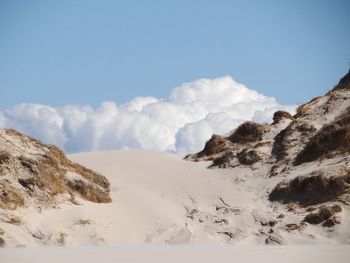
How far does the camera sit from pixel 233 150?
2633 cm

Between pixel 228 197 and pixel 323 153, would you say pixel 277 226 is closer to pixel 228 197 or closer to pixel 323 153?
pixel 228 197

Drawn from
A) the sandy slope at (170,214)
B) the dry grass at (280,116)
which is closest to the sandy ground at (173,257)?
the sandy slope at (170,214)

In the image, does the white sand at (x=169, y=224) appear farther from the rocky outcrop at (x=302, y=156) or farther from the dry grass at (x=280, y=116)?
the dry grass at (x=280, y=116)

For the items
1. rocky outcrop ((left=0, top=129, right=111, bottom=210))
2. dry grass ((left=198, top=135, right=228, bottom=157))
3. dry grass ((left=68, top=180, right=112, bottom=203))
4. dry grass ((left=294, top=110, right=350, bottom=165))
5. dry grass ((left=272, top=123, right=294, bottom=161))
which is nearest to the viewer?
rocky outcrop ((left=0, top=129, right=111, bottom=210))

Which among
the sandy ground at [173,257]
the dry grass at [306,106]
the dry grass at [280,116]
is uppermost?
the dry grass at [306,106]

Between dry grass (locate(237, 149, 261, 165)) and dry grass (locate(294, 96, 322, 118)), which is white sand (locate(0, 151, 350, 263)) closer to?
dry grass (locate(237, 149, 261, 165))

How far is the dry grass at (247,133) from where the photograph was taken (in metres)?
27.5

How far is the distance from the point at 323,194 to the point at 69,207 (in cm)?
941

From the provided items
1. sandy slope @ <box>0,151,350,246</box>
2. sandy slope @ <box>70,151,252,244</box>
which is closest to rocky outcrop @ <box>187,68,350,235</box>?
sandy slope @ <box>0,151,350,246</box>

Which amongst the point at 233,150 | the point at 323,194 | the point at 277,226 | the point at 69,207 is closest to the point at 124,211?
the point at 69,207

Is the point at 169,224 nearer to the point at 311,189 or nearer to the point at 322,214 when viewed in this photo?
the point at 322,214

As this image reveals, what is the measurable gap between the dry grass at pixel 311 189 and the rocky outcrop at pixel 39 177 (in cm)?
710

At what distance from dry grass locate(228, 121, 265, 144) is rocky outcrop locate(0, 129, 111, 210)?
9.59m

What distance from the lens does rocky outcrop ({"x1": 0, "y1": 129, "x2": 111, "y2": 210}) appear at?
16.5m
